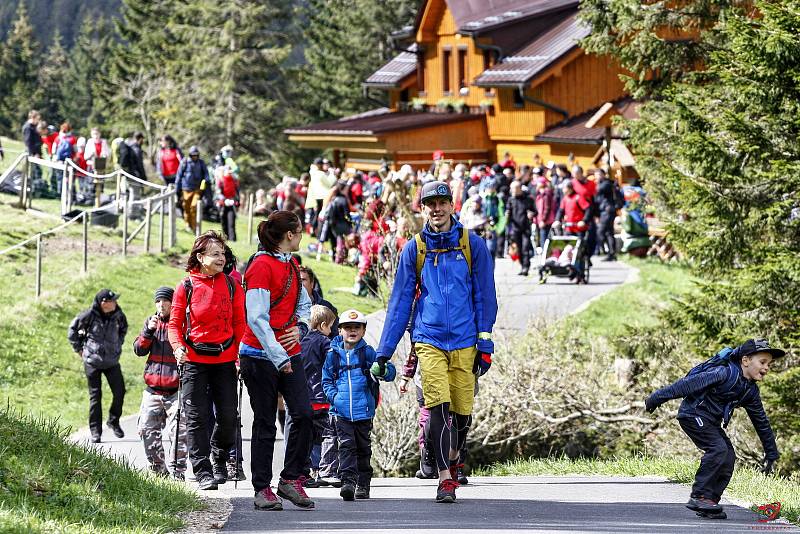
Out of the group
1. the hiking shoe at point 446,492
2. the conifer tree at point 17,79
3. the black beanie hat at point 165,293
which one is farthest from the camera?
the conifer tree at point 17,79

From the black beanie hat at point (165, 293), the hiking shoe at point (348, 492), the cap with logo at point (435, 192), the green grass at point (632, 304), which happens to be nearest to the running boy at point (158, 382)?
the black beanie hat at point (165, 293)

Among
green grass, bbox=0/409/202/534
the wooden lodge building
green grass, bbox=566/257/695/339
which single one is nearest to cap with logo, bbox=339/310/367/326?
green grass, bbox=0/409/202/534

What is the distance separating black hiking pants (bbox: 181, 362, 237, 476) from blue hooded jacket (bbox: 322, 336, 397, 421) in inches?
27.4

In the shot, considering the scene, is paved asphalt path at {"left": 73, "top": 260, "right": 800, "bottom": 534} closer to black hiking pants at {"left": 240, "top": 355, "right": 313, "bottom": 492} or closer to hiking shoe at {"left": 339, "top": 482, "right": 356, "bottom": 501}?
hiking shoe at {"left": 339, "top": 482, "right": 356, "bottom": 501}

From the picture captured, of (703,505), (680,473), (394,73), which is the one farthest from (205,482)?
(394,73)

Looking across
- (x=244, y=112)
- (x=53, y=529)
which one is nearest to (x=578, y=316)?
(x=53, y=529)

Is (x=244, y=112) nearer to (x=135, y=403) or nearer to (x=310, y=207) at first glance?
(x=310, y=207)

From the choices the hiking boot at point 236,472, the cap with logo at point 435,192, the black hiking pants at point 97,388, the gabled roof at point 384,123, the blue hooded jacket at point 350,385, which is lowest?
the black hiking pants at point 97,388

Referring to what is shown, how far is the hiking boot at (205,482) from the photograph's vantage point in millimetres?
9531

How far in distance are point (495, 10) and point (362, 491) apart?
40.6 meters

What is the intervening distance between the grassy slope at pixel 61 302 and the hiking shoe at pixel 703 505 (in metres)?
8.02

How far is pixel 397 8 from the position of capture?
70.6m

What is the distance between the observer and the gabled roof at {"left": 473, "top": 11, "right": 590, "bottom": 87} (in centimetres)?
4438

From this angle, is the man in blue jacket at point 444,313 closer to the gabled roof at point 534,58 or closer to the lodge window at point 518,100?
the gabled roof at point 534,58
